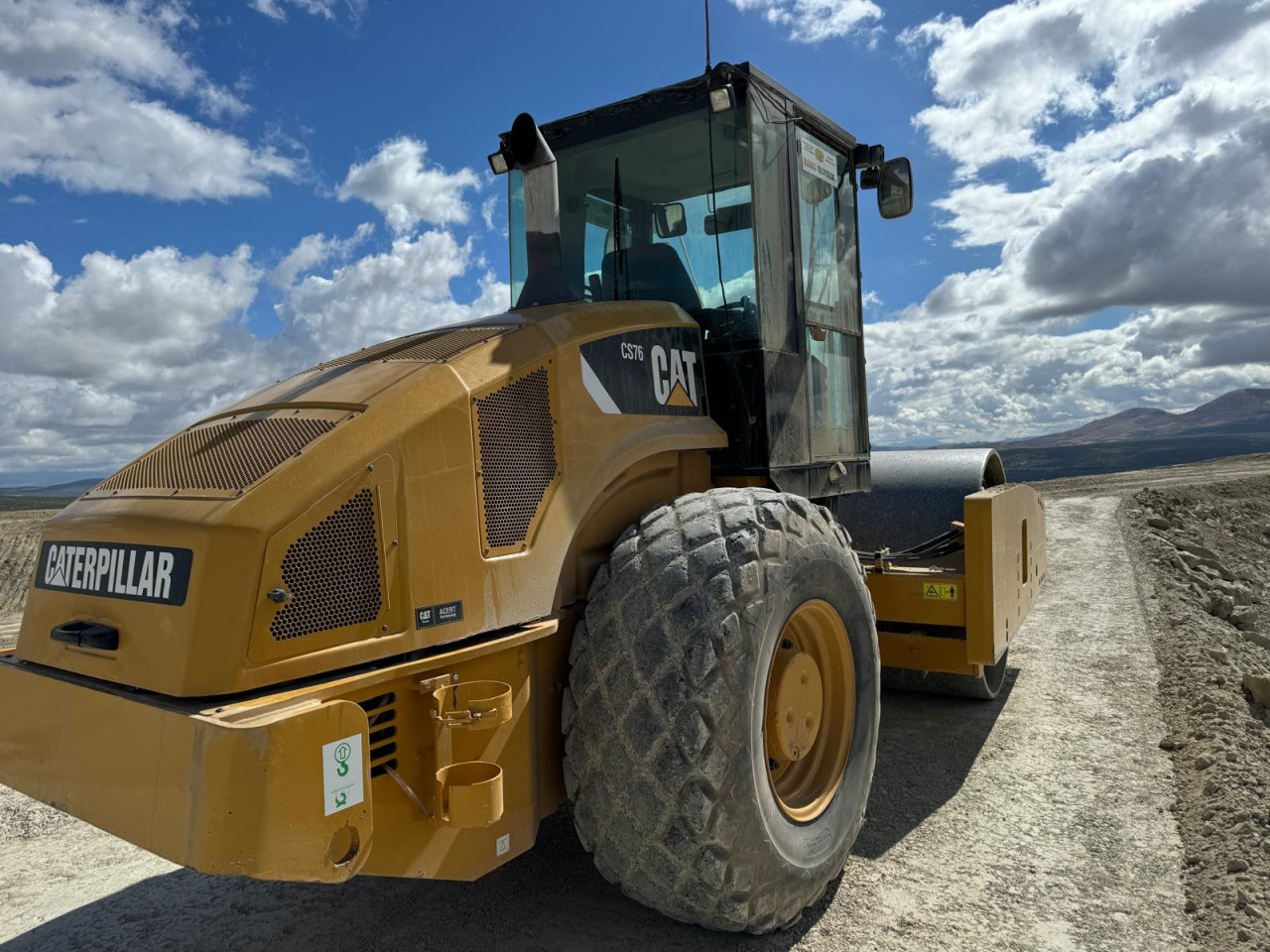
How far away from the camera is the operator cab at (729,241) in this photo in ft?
12.6

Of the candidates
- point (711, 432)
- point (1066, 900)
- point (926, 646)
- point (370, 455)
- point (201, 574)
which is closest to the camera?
point (201, 574)

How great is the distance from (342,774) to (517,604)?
2.37 ft

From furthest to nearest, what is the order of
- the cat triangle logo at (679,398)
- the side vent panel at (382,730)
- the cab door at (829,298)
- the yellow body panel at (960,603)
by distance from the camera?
the yellow body panel at (960,603) < the cab door at (829,298) < the cat triangle logo at (679,398) < the side vent panel at (382,730)

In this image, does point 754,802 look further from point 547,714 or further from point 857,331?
point 857,331

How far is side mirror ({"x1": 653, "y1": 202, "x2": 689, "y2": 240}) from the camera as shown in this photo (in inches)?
159

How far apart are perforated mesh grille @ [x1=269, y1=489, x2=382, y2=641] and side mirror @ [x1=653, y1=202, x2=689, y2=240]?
7.35 feet

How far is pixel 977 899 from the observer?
131 inches

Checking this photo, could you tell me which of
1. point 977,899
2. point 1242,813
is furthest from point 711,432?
point 1242,813

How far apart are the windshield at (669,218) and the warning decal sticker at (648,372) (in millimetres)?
298

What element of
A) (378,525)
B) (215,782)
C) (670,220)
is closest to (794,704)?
(378,525)

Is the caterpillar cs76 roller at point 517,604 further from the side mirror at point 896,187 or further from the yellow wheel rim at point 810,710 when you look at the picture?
the side mirror at point 896,187

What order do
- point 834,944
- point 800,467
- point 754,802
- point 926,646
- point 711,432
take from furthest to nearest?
point 926,646
point 800,467
point 711,432
point 834,944
point 754,802

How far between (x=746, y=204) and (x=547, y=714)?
231 centimetres

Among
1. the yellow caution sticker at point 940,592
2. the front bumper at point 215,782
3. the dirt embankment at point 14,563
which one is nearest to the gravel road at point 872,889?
the yellow caution sticker at point 940,592
